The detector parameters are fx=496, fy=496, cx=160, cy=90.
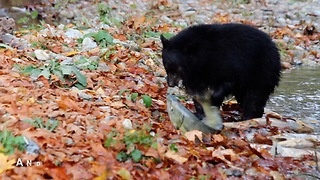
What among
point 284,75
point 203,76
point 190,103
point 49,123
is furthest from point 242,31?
point 284,75

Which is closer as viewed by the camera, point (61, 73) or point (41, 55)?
point (61, 73)

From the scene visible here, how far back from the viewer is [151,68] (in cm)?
764

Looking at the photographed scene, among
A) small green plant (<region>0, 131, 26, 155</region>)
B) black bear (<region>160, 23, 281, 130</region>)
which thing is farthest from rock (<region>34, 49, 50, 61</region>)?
small green plant (<region>0, 131, 26, 155</region>)

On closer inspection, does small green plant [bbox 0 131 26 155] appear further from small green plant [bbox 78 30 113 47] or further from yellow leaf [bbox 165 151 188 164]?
small green plant [bbox 78 30 113 47]

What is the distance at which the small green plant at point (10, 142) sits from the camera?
3.70m

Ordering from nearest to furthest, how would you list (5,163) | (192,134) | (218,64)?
1. (5,163)
2. (192,134)
3. (218,64)

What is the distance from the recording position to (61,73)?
5980 millimetres

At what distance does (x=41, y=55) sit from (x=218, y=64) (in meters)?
2.59

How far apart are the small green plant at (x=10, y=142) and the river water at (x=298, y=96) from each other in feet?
12.6

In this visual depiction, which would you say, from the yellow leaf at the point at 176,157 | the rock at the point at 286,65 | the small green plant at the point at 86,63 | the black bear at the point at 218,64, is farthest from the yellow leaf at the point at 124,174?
the rock at the point at 286,65

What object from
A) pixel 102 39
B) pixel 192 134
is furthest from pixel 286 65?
pixel 192 134

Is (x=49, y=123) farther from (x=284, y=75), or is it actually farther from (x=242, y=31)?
(x=284, y=75)

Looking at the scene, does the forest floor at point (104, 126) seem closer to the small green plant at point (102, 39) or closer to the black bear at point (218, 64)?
the small green plant at point (102, 39)

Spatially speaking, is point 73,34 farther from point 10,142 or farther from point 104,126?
point 10,142
